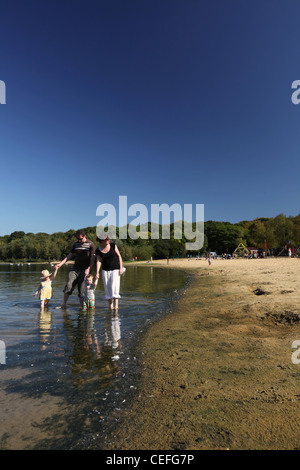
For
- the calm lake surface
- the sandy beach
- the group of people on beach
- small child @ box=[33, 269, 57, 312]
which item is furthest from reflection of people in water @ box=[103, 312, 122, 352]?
small child @ box=[33, 269, 57, 312]

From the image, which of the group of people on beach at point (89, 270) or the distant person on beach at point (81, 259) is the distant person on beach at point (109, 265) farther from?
the distant person on beach at point (81, 259)

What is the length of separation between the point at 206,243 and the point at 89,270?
93347 mm

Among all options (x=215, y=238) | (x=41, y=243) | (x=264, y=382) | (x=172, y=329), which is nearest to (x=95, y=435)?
(x=264, y=382)

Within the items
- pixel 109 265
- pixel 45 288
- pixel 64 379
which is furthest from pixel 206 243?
pixel 64 379

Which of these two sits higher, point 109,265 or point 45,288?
point 109,265

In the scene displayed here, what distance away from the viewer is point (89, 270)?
24.4 feet

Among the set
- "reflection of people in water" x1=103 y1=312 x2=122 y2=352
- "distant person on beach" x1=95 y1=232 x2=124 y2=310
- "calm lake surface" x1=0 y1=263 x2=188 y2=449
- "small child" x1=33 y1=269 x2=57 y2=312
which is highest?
"distant person on beach" x1=95 y1=232 x2=124 y2=310

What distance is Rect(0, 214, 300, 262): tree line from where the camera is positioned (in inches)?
2514

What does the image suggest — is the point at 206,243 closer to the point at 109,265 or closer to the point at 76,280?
the point at 76,280

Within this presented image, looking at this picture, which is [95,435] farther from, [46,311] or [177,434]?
[46,311]

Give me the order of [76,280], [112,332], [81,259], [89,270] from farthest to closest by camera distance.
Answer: [76,280]
[81,259]
[89,270]
[112,332]

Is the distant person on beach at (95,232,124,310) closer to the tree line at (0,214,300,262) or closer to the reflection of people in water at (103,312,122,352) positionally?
the reflection of people in water at (103,312,122,352)

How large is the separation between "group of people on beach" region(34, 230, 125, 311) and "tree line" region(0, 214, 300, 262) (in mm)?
59469
